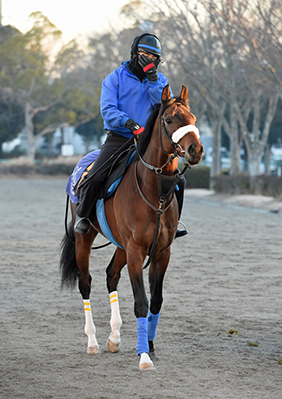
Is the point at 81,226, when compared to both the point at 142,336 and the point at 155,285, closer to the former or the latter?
the point at 155,285

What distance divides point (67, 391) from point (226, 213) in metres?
15.2

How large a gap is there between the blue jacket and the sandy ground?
2027mm

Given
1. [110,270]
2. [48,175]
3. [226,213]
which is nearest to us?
[110,270]

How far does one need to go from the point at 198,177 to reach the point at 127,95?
24.6m

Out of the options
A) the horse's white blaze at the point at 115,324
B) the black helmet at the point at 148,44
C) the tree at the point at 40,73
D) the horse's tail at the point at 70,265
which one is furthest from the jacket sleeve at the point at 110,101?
the tree at the point at 40,73

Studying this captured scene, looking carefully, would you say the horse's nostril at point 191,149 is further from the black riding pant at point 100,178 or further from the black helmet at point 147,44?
the black helmet at point 147,44

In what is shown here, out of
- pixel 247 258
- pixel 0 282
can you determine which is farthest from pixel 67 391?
pixel 247 258

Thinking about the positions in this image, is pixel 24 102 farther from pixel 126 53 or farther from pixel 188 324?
pixel 188 324

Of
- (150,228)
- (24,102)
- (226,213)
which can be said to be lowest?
(226,213)

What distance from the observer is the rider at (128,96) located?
5023mm

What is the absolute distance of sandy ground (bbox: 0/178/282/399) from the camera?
422cm

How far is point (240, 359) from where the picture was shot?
4848 mm

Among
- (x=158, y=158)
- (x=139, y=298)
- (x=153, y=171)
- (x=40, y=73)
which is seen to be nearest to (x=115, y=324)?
(x=139, y=298)

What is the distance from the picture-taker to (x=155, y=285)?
4.90m
